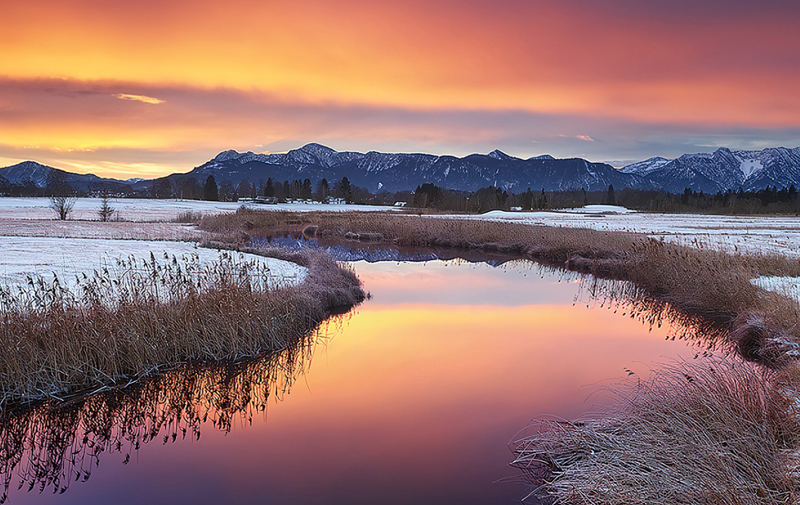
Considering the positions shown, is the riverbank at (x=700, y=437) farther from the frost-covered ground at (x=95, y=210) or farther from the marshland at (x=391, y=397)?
the frost-covered ground at (x=95, y=210)

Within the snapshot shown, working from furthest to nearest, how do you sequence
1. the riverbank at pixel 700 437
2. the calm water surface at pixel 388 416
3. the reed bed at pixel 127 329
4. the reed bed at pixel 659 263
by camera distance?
the reed bed at pixel 659 263 → the reed bed at pixel 127 329 → the calm water surface at pixel 388 416 → the riverbank at pixel 700 437

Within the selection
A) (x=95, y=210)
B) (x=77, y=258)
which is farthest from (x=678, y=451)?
(x=95, y=210)

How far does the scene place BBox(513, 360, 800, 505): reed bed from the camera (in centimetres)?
451

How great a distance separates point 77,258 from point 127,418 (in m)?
13.2

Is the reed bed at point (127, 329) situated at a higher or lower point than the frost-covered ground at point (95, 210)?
lower

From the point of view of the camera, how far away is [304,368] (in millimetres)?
10438

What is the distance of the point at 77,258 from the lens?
18016 mm

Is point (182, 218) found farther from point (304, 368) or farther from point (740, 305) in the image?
point (740, 305)

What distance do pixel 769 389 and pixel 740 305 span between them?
8558 millimetres

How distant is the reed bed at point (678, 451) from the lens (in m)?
4.51

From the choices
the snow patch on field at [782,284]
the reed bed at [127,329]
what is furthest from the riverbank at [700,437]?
the reed bed at [127,329]

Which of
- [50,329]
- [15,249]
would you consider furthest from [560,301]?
[15,249]

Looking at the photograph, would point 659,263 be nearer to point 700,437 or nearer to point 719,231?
point 700,437

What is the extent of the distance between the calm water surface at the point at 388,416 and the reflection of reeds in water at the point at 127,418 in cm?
6
